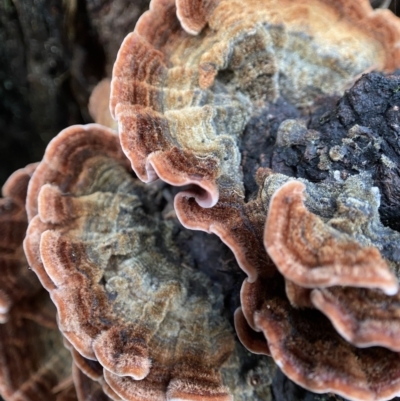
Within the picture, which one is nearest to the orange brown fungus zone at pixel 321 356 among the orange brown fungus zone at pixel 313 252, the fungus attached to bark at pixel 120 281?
the orange brown fungus zone at pixel 313 252

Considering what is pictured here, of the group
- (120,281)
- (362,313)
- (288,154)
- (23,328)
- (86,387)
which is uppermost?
(288,154)

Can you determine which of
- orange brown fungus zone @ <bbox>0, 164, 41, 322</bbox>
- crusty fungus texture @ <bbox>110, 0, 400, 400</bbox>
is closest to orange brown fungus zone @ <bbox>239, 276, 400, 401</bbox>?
crusty fungus texture @ <bbox>110, 0, 400, 400</bbox>

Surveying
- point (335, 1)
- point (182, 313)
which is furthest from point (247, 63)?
point (182, 313)

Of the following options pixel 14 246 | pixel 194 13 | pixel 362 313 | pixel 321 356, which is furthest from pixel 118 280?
pixel 194 13

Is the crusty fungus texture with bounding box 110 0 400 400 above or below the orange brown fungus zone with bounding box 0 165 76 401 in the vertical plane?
above

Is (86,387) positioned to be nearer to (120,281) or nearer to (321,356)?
(120,281)

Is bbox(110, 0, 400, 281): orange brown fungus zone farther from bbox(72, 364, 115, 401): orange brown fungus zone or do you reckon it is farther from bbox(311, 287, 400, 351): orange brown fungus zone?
bbox(72, 364, 115, 401): orange brown fungus zone

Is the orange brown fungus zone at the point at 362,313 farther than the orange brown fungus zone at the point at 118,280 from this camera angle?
No

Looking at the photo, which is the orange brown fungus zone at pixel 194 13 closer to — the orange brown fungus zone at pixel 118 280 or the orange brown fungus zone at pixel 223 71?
the orange brown fungus zone at pixel 223 71
